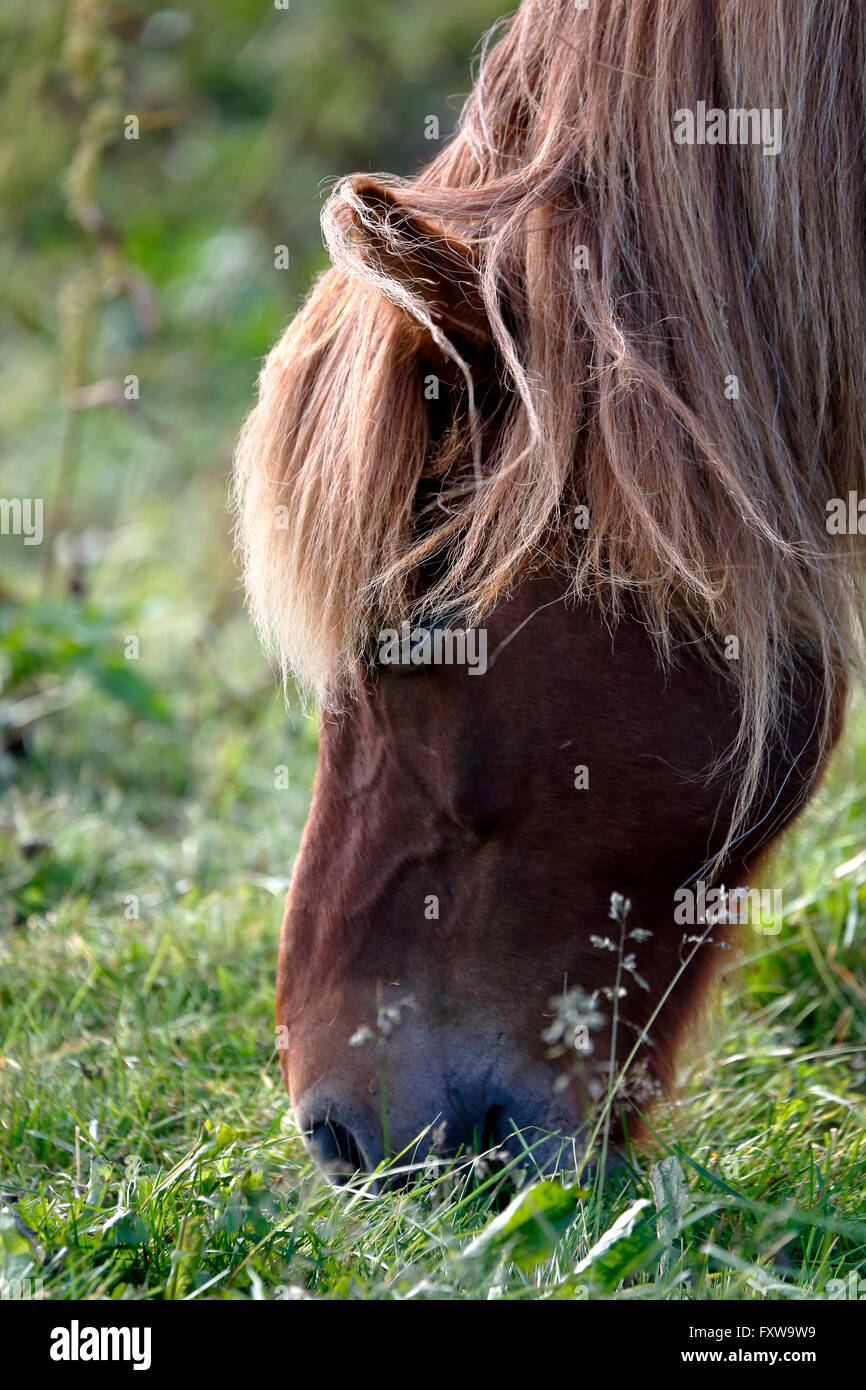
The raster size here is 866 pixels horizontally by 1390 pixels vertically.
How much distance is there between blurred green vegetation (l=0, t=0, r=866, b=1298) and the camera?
1.58m

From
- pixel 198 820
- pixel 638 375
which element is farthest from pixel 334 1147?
pixel 198 820

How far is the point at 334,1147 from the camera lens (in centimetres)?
184

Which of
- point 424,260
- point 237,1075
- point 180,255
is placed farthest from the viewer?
point 180,255

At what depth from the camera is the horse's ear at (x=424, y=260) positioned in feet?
5.22

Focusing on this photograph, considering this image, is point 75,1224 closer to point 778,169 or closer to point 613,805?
point 613,805

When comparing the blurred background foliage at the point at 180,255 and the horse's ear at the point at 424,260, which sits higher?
the blurred background foliage at the point at 180,255

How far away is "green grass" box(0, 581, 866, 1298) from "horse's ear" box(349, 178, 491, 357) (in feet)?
3.85

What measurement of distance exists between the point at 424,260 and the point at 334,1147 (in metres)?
1.32

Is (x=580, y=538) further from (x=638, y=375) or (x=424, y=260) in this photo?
(x=424, y=260)

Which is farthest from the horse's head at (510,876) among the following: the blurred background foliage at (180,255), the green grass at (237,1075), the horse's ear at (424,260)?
the blurred background foliage at (180,255)

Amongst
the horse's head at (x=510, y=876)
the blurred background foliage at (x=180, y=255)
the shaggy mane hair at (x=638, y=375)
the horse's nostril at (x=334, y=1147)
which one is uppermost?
the blurred background foliage at (x=180, y=255)

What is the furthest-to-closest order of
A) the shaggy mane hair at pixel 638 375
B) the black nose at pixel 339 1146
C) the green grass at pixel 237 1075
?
the black nose at pixel 339 1146
the shaggy mane hair at pixel 638 375
the green grass at pixel 237 1075

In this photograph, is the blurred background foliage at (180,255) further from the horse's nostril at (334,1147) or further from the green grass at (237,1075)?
the horse's nostril at (334,1147)
